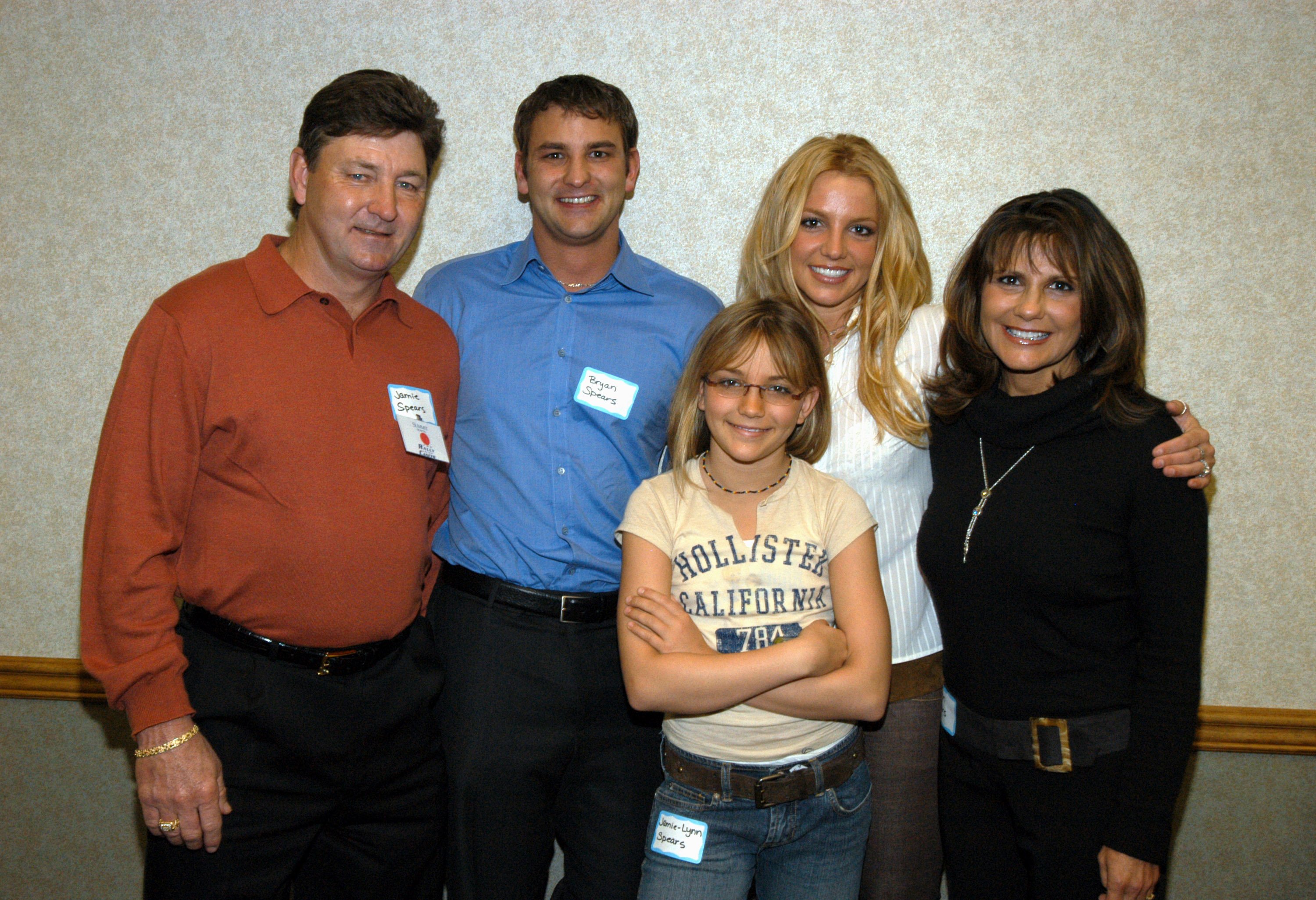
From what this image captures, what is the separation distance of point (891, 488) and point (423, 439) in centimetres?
114

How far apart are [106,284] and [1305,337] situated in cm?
388

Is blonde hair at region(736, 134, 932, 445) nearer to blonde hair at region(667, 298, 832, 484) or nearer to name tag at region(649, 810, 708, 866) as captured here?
blonde hair at region(667, 298, 832, 484)

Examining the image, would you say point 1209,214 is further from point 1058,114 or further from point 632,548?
point 632,548

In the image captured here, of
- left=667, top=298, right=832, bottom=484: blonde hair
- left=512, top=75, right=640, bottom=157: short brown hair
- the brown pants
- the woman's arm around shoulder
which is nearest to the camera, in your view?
the woman's arm around shoulder

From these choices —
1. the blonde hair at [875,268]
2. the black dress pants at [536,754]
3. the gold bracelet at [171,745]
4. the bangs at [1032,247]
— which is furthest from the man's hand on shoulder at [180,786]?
the bangs at [1032,247]

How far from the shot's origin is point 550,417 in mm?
2209

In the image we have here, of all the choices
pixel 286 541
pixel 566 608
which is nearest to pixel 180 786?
pixel 286 541

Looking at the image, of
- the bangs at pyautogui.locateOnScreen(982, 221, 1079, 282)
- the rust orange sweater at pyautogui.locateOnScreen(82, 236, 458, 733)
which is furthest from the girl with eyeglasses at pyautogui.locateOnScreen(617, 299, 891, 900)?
the rust orange sweater at pyautogui.locateOnScreen(82, 236, 458, 733)

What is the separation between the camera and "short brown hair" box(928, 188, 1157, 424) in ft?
5.90

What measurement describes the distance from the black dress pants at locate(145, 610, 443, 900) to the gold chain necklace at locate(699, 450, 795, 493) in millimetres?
825

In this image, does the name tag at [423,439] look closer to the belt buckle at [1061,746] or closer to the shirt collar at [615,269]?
the shirt collar at [615,269]

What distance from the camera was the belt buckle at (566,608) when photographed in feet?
7.02

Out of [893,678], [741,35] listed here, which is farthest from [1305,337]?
[741,35]

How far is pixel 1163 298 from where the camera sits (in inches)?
108
